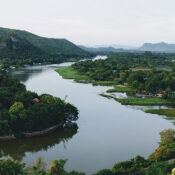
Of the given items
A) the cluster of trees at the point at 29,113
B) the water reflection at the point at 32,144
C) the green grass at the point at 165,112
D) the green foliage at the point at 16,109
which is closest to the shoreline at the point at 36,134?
the cluster of trees at the point at 29,113

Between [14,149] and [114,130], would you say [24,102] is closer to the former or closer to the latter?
[14,149]

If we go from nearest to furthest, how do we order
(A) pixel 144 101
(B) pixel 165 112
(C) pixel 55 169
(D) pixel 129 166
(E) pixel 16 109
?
(C) pixel 55 169
(D) pixel 129 166
(E) pixel 16 109
(B) pixel 165 112
(A) pixel 144 101

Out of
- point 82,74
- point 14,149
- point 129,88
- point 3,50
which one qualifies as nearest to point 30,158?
point 14,149

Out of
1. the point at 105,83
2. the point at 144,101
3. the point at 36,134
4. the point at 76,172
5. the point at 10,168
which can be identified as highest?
the point at 10,168

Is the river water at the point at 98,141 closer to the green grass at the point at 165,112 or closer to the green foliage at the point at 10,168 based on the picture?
the green grass at the point at 165,112

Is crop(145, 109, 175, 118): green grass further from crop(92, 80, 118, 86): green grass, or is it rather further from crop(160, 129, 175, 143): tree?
crop(92, 80, 118, 86): green grass

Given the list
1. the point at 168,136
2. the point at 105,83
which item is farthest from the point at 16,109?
the point at 105,83

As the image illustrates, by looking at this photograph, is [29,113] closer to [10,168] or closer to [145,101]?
[10,168]
